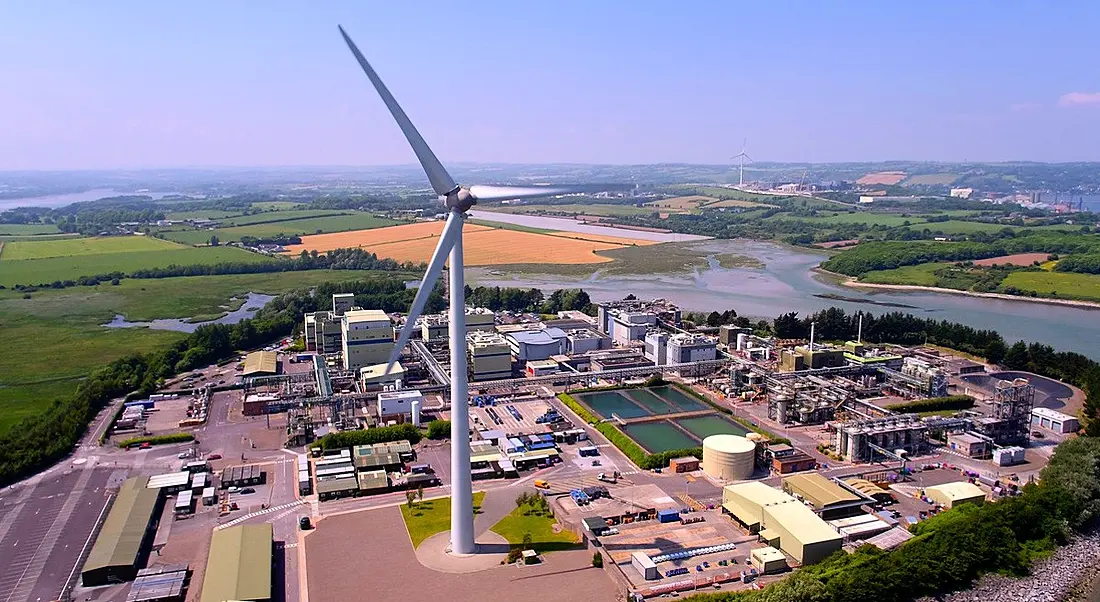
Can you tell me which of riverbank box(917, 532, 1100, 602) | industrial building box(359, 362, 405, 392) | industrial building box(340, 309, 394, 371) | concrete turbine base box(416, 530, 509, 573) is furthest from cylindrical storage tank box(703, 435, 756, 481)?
industrial building box(340, 309, 394, 371)

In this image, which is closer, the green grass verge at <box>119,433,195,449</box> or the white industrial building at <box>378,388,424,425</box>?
the green grass verge at <box>119,433,195,449</box>

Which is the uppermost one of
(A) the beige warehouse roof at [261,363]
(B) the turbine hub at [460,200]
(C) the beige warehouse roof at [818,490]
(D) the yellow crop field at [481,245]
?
(B) the turbine hub at [460,200]

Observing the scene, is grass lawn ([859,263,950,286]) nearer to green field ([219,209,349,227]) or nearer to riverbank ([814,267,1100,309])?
riverbank ([814,267,1100,309])

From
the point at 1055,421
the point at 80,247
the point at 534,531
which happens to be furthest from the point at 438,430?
the point at 80,247

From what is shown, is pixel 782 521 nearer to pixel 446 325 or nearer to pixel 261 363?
pixel 446 325

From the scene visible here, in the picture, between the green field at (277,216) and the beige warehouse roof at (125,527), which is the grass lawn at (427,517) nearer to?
the beige warehouse roof at (125,527)

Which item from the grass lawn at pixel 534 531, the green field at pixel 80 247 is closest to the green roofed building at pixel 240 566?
the grass lawn at pixel 534 531
